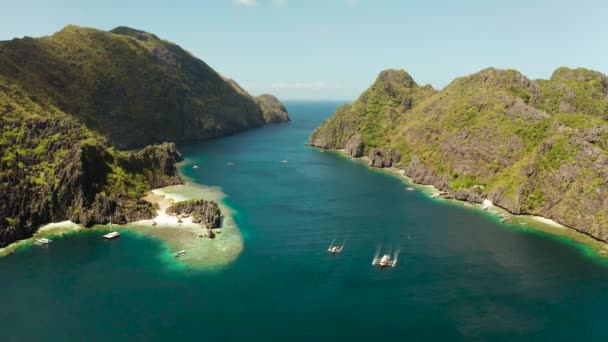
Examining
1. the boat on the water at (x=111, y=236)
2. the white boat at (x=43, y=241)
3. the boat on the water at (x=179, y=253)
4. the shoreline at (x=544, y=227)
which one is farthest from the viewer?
the boat on the water at (x=111, y=236)

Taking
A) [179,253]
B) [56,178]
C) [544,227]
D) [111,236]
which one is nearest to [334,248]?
[179,253]

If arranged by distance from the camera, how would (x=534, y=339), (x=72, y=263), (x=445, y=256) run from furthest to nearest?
(x=445, y=256) < (x=72, y=263) < (x=534, y=339)

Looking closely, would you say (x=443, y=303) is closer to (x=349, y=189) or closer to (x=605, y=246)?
(x=605, y=246)

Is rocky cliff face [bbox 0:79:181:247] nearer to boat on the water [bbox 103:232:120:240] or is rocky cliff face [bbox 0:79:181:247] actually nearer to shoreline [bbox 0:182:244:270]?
shoreline [bbox 0:182:244:270]

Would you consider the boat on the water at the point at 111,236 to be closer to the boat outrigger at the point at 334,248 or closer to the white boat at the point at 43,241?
the white boat at the point at 43,241

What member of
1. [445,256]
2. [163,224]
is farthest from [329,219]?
[163,224]

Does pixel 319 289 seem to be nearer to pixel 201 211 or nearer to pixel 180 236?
pixel 180 236

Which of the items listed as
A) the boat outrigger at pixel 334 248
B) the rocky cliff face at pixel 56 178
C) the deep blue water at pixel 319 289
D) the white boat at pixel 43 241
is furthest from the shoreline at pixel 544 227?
the white boat at pixel 43 241

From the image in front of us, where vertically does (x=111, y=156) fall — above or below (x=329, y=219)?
above
